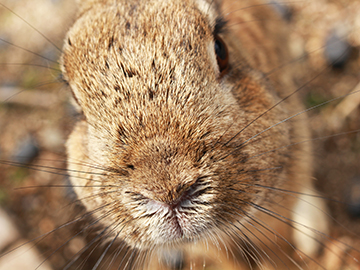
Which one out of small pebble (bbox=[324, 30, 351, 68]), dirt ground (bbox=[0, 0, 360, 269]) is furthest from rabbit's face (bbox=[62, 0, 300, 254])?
small pebble (bbox=[324, 30, 351, 68])

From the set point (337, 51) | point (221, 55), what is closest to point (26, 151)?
point (221, 55)

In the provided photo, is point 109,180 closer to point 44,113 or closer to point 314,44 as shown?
point 44,113

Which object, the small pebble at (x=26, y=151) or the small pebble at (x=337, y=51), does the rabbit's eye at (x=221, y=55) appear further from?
the small pebble at (x=26, y=151)

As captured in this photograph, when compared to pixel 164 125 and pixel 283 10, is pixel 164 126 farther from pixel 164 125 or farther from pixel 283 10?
pixel 283 10

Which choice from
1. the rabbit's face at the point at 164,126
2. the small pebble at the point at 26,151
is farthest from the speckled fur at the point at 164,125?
the small pebble at the point at 26,151

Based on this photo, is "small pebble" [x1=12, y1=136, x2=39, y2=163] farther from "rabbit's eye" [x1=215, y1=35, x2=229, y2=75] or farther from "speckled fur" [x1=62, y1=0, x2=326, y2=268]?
"rabbit's eye" [x1=215, y1=35, x2=229, y2=75]

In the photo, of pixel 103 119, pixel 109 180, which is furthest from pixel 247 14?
pixel 109 180
